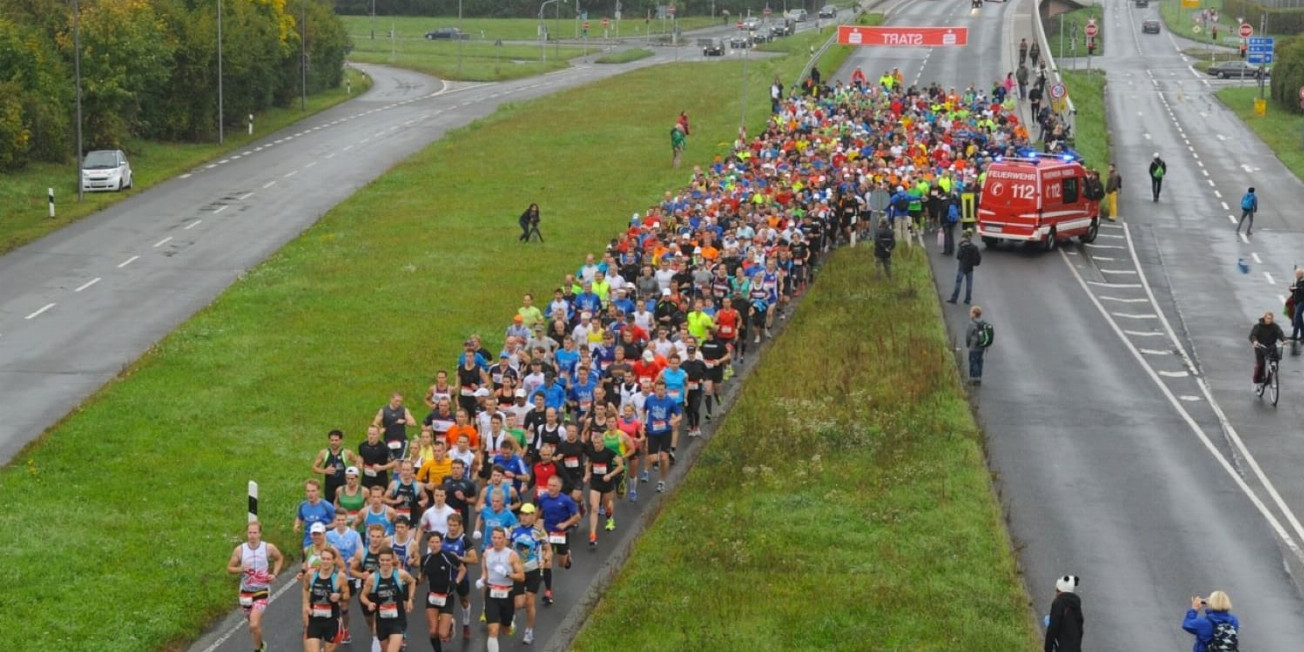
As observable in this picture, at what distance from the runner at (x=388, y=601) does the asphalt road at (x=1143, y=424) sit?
7434 mm

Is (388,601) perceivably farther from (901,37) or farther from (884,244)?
(901,37)

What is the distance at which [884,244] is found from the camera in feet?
133

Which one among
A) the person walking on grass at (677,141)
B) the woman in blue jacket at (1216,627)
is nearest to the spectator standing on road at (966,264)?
the woman in blue jacket at (1216,627)

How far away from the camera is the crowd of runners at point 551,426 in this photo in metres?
18.6

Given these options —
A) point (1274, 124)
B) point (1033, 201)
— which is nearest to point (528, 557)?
point (1033, 201)

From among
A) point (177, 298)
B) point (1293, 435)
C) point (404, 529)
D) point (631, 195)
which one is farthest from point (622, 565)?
point (631, 195)

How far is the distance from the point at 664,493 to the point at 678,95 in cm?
6586

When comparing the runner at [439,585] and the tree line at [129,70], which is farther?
the tree line at [129,70]

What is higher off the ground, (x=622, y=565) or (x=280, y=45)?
(x=280, y=45)

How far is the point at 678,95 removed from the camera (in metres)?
89.4

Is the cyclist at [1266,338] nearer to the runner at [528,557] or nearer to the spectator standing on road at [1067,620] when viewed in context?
the spectator standing on road at [1067,620]

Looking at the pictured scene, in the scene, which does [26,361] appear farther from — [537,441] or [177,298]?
[537,441]

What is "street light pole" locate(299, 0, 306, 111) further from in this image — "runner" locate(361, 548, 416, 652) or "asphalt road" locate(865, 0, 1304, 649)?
"runner" locate(361, 548, 416, 652)

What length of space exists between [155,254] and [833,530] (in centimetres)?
2783
